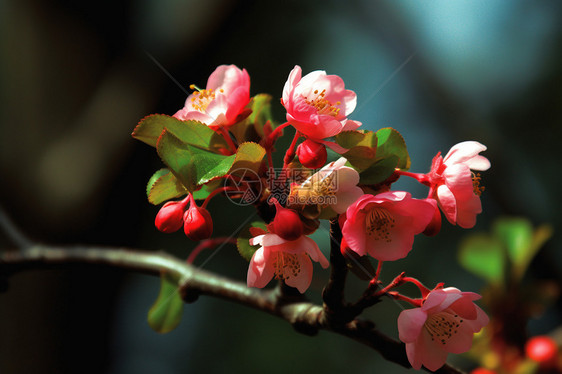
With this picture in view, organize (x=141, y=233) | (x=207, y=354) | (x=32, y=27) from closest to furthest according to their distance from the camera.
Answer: (x=32, y=27) → (x=141, y=233) → (x=207, y=354)

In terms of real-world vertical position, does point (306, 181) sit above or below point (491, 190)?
above

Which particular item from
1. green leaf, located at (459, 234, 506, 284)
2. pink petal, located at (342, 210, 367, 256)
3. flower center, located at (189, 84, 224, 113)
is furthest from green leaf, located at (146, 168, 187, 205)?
green leaf, located at (459, 234, 506, 284)

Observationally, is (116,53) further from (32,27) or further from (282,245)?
(282,245)

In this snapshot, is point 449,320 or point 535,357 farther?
point 535,357

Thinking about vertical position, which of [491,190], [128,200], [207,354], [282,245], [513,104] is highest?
[282,245]

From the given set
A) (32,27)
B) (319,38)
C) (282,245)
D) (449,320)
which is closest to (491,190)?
(319,38)

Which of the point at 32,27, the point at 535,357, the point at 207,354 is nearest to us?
the point at 535,357

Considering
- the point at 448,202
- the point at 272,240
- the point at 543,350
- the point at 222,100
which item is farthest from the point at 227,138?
the point at 543,350
